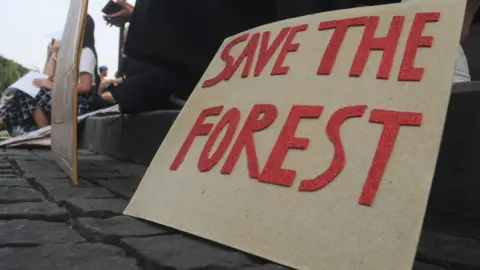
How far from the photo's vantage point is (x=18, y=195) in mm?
1758

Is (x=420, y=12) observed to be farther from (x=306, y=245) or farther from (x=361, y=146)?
(x=306, y=245)

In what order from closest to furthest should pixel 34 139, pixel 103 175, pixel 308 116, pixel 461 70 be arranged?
1. pixel 308 116
2. pixel 461 70
3. pixel 103 175
4. pixel 34 139

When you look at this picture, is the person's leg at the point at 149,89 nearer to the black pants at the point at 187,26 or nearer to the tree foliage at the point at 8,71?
the black pants at the point at 187,26

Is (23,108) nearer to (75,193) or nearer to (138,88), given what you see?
(138,88)

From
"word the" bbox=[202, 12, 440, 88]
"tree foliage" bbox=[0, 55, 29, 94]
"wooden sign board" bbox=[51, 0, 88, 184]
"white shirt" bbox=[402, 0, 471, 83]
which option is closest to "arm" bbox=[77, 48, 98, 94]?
"wooden sign board" bbox=[51, 0, 88, 184]

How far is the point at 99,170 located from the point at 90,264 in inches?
67.6

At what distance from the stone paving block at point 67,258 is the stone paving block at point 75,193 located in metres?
0.60

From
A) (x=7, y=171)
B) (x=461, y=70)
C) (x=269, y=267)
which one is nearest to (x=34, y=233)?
(x=269, y=267)

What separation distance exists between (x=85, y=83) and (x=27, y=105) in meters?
0.89

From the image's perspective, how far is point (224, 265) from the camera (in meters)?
1.00

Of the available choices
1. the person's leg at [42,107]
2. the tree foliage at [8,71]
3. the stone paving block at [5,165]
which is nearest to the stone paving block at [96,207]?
the stone paving block at [5,165]

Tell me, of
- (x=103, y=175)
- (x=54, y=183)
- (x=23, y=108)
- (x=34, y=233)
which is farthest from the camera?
(x=23, y=108)

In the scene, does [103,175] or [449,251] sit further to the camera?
[103,175]

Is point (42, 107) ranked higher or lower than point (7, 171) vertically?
higher
